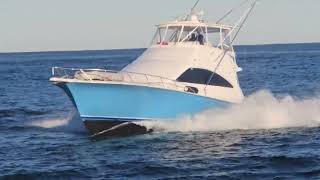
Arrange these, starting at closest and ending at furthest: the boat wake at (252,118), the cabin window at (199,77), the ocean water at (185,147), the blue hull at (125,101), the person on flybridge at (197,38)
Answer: the ocean water at (185,147)
the blue hull at (125,101)
the boat wake at (252,118)
the cabin window at (199,77)
the person on flybridge at (197,38)

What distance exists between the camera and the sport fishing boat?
21203 mm

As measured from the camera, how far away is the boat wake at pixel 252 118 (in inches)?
889

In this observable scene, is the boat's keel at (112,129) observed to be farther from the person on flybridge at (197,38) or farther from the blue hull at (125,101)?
the person on flybridge at (197,38)

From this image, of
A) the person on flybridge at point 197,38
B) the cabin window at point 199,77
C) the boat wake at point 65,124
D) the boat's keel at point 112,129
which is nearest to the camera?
the boat's keel at point 112,129

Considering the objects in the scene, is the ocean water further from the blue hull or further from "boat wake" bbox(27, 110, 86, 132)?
the blue hull

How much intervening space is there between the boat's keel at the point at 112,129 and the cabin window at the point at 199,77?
2.34m

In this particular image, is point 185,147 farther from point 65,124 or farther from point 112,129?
point 65,124

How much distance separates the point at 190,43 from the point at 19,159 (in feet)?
27.8

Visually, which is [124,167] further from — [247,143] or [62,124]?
[62,124]

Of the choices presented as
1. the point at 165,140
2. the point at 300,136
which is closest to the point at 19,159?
the point at 165,140

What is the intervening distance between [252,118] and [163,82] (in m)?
4.35

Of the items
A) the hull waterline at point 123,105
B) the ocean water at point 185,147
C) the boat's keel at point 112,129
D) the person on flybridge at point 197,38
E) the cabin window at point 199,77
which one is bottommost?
the ocean water at point 185,147

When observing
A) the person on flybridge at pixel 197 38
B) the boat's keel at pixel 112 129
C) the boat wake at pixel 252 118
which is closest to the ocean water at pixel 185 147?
the boat wake at pixel 252 118

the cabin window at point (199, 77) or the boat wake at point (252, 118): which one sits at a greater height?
the cabin window at point (199, 77)
